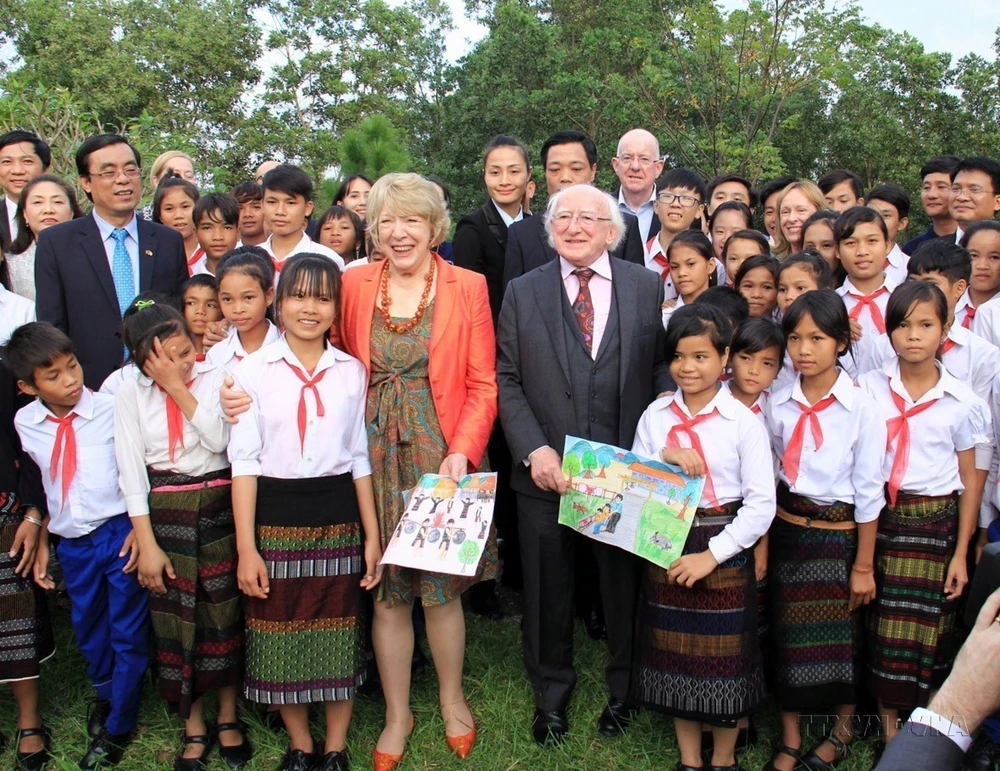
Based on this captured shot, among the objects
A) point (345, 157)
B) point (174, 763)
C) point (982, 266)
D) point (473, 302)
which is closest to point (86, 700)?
point (174, 763)

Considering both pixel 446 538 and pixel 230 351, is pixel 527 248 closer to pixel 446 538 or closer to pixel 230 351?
pixel 230 351

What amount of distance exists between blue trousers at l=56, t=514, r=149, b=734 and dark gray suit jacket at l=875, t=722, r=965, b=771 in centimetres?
281

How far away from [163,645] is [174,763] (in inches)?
19.4

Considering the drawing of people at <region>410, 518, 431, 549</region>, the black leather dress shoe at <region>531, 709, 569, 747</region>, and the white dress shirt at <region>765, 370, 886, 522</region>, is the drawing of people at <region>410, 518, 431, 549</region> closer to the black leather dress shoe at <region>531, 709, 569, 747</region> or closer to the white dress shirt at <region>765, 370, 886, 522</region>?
the black leather dress shoe at <region>531, 709, 569, 747</region>

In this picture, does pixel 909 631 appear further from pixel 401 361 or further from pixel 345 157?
pixel 345 157

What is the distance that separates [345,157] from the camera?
17.1 meters

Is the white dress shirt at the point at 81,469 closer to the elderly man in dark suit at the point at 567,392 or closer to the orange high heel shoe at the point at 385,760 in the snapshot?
the orange high heel shoe at the point at 385,760

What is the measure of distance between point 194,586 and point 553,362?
5.35 feet

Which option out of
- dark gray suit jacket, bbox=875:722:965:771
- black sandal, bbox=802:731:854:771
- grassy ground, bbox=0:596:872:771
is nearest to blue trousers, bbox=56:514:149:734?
grassy ground, bbox=0:596:872:771

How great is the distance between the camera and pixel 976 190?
4754mm

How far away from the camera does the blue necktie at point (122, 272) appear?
3973 millimetres

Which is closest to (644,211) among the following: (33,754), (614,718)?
(614,718)


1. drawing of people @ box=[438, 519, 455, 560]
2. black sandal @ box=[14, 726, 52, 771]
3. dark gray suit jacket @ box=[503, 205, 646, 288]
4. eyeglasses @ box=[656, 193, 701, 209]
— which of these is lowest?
black sandal @ box=[14, 726, 52, 771]

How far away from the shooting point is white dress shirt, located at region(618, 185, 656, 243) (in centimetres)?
512
